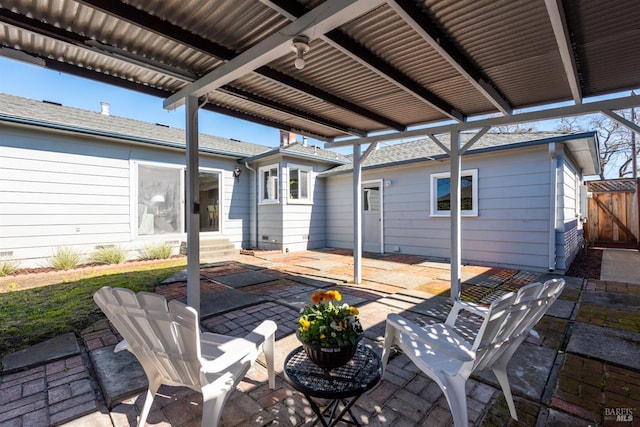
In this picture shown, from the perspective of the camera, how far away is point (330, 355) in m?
1.65

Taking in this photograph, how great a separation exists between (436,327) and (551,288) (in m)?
0.83

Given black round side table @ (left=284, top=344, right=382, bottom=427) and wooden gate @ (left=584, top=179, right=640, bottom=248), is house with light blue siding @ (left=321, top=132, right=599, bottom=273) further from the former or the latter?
black round side table @ (left=284, top=344, right=382, bottom=427)

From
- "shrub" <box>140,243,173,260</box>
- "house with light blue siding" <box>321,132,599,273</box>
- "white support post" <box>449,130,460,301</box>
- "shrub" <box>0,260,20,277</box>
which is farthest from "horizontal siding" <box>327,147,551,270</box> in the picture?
"shrub" <box>0,260,20,277</box>

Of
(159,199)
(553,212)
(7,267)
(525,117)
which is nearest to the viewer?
(525,117)

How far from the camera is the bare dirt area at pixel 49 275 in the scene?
5109mm

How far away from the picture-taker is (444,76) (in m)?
3.36

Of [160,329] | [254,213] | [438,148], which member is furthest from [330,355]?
[254,213]

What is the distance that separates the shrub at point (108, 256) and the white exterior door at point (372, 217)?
660 centimetres

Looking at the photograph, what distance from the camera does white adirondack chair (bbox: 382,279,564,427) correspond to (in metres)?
1.57

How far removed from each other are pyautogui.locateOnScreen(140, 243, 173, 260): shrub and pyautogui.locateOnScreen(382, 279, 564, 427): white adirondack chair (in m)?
7.06

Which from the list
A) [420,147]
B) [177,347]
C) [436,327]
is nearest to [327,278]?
[436,327]

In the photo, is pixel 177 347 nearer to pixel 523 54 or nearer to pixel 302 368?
pixel 302 368

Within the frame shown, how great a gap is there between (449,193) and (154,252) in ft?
25.1

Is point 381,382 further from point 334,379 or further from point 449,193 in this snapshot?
point 449,193
